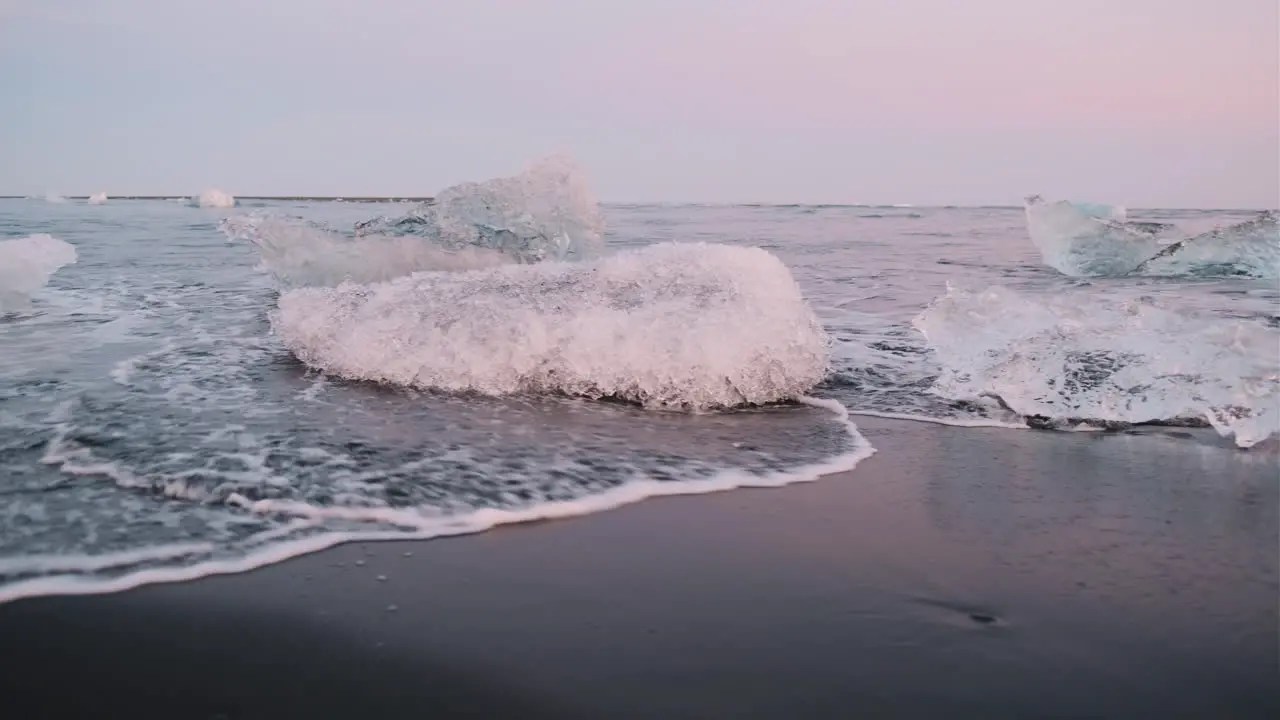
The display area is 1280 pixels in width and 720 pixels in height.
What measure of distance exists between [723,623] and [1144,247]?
10514mm

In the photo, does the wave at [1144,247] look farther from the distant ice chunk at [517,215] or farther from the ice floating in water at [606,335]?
the ice floating in water at [606,335]

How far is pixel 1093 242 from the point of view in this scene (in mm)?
10375

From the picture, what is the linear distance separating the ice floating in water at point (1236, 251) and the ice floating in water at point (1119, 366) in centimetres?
626

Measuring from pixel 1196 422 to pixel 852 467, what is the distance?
168 cm

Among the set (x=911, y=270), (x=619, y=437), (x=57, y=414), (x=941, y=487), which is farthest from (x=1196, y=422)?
(x=911, y=270)

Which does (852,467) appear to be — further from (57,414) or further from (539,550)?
(57,414)

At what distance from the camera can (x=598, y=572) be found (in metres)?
2.06

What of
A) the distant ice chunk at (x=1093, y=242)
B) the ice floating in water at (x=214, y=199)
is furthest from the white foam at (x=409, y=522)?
the ice floating in water at (x=214, y=199)

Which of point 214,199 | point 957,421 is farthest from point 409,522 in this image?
point 214,199

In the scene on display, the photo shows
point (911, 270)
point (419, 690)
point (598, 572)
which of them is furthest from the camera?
point (911, 270)

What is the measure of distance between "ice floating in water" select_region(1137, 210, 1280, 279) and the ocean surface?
3.45 m

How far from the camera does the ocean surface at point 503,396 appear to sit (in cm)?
240

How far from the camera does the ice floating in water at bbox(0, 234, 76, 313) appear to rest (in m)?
6.68

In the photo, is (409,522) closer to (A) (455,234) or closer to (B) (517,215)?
(A) (455,234)
